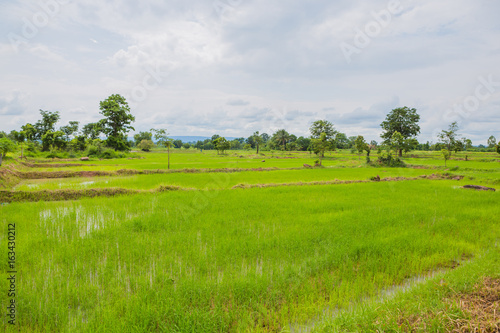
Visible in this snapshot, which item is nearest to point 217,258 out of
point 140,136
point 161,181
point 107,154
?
point 161,181

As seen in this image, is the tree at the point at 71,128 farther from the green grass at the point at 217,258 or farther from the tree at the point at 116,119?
the green grass at the point at 217,258

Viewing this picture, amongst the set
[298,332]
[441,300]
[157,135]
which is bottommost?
[298,332]

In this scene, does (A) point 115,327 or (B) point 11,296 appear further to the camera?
(B) point 11,296

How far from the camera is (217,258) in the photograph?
4297 mm

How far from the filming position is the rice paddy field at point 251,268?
273 centimetres

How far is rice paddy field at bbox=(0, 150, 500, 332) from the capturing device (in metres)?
2.73

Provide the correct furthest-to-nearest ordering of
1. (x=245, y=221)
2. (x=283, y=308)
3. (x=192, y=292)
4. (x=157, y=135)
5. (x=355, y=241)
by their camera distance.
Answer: (x=157, y=135)
(x=245, y=221)
(x=355, y=241)
(x=192, y=292)
(x=283, y=308)

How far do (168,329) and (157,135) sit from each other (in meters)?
20.6

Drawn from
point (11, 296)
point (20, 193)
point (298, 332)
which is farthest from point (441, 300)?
point (20, 193)

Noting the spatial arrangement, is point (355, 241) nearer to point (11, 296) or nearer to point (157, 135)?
point (11, 296)

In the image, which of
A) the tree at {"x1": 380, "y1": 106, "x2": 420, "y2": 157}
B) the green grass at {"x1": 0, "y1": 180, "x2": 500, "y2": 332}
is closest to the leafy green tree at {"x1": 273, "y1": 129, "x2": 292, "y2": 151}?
the tree at {"x1": 380, "y1": 106, "x2": 420, "y2": 157}

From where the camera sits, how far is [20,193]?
8773mm

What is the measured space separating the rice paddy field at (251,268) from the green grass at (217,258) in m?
0.02

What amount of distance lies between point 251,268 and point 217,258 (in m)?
0.69
